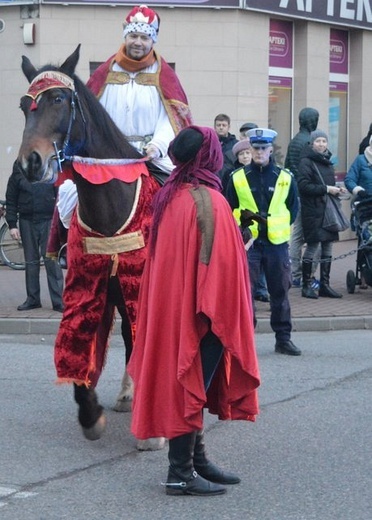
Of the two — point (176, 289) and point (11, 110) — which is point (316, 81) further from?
point (176, 289)

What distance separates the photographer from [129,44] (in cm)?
762

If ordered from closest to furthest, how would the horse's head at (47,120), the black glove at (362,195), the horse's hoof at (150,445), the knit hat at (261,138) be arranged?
the horse's head at (47,120) → the horse's hoof at (150,445) → the knit hat at (261,138) → the black glove at (362,195)

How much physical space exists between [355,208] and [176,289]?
8.55m

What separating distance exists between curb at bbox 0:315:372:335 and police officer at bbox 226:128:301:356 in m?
1.79

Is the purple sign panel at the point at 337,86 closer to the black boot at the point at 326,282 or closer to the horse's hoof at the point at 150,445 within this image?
the black boot at the point at 326,282

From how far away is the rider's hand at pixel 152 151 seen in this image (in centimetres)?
729

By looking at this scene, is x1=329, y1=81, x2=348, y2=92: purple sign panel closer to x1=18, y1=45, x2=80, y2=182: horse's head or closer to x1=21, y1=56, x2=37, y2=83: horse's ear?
x1=21, y1=56, x2=37, y2=83: horse's ear

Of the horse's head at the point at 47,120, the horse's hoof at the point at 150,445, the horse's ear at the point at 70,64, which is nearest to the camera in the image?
the horse's head at the point at 47,120

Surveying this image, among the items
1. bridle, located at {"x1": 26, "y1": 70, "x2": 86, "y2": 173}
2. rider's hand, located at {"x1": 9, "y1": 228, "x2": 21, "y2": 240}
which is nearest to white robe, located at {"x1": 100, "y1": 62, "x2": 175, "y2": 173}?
bridle, located at {"x1": 26, "y1": 70, "x2": 86, "y2": 173}

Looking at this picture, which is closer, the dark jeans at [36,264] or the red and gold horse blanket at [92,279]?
the red and gold horse blanket at [92,279]

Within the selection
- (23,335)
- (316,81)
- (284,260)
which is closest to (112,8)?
(316,81)

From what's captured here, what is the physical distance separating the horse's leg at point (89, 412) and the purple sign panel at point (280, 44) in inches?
514

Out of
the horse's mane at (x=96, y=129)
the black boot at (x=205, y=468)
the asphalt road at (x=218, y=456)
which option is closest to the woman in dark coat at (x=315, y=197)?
the asphalt road at (x=218, y=456)

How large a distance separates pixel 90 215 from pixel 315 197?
7.17 m
